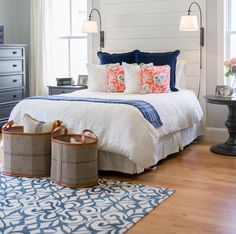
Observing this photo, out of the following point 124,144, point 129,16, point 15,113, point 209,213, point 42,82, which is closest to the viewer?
point 209,213

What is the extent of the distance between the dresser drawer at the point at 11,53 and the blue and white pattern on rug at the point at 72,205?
2760 mm

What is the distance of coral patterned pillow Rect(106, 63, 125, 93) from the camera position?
17.0ft

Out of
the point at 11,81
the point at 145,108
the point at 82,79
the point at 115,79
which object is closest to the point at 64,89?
the point at 82,79

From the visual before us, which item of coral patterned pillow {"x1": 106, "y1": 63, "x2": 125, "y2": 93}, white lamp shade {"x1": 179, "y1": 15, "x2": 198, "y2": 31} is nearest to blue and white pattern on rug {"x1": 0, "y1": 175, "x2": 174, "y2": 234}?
coral patterned pillow {"x1": 106, "y1": 63, "x2": 125, "y2": 93}

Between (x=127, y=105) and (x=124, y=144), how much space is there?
0.38 meters

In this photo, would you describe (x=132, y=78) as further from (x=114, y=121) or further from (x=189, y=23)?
(x=114, y=121)

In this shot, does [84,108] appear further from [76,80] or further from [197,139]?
[76,80]

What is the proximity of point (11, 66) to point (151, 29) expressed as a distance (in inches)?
85.8

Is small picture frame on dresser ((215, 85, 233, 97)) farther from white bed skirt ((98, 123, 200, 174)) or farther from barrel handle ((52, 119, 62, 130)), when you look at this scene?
barrel handle ((52, 119, 62, 130))

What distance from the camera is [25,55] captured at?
6.74m

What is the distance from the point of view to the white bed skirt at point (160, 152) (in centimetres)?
383

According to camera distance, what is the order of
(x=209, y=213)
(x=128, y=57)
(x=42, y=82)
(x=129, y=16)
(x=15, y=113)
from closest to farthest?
(x=209, y=213) < (x=15, y=113) < (x=128, y=57) < (x=129, y=16) < (x=42, y=82)

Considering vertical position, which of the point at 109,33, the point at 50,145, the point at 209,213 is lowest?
the point at 209,213

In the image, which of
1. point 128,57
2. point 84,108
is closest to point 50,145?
point 84,108
